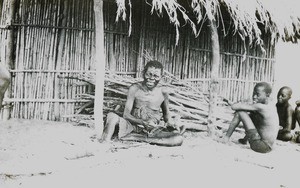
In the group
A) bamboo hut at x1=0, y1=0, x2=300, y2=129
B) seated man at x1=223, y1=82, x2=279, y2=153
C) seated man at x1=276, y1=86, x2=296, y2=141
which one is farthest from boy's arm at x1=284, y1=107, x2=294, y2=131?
seated man at x1=223, y1=82, x2=279, y2=153

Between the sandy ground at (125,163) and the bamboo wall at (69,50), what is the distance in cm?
93

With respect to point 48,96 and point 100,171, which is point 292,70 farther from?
point 100,171

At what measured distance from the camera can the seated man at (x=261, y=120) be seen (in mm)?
5918

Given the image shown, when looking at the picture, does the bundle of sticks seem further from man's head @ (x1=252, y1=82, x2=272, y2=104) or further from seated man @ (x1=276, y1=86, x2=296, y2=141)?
man's head @ (x1=252, y1=82, x2=272, y2=104)

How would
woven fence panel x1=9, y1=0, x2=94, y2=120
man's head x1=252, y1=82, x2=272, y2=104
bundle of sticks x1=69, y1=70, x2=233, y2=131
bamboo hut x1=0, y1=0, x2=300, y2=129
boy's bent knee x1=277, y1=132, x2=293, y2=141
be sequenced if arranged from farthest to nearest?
1. boy's bent knee x1=277, y1=132, x2=293, y2=141
2. bundle of sticks x1=69, y1=70, x2=233, y2=131
3. woven fence panel x1=9, y1=0, x2=94, y2=120
4. bamboo hut x1=0, y1=0, x2=300, y2=129
5. man's head x1=252, y1=82, x2=272, y2=104

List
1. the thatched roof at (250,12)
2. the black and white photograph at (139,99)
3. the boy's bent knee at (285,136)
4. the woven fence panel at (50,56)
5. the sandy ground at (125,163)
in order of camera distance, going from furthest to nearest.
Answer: the boy's bent knee at (285,136) < the woven fence panel at (50,56) < the thatched roof at (250,12) < the black and white photograph at (139,99) < the sandy ground at (125,163)

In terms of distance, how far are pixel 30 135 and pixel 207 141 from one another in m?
2.90

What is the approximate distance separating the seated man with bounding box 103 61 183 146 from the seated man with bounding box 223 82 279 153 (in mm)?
1136

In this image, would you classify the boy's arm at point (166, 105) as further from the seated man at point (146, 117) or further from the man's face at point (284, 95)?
the man's face at point (284, 95)

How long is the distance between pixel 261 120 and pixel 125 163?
2.51 metres

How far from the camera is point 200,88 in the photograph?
853cm

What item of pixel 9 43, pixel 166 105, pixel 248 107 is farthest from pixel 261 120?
pixel 9 43

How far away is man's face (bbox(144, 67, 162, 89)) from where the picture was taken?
6.08 metres

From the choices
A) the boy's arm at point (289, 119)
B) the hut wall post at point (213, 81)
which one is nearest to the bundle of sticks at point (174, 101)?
the hut wall post at point (213, 81)
